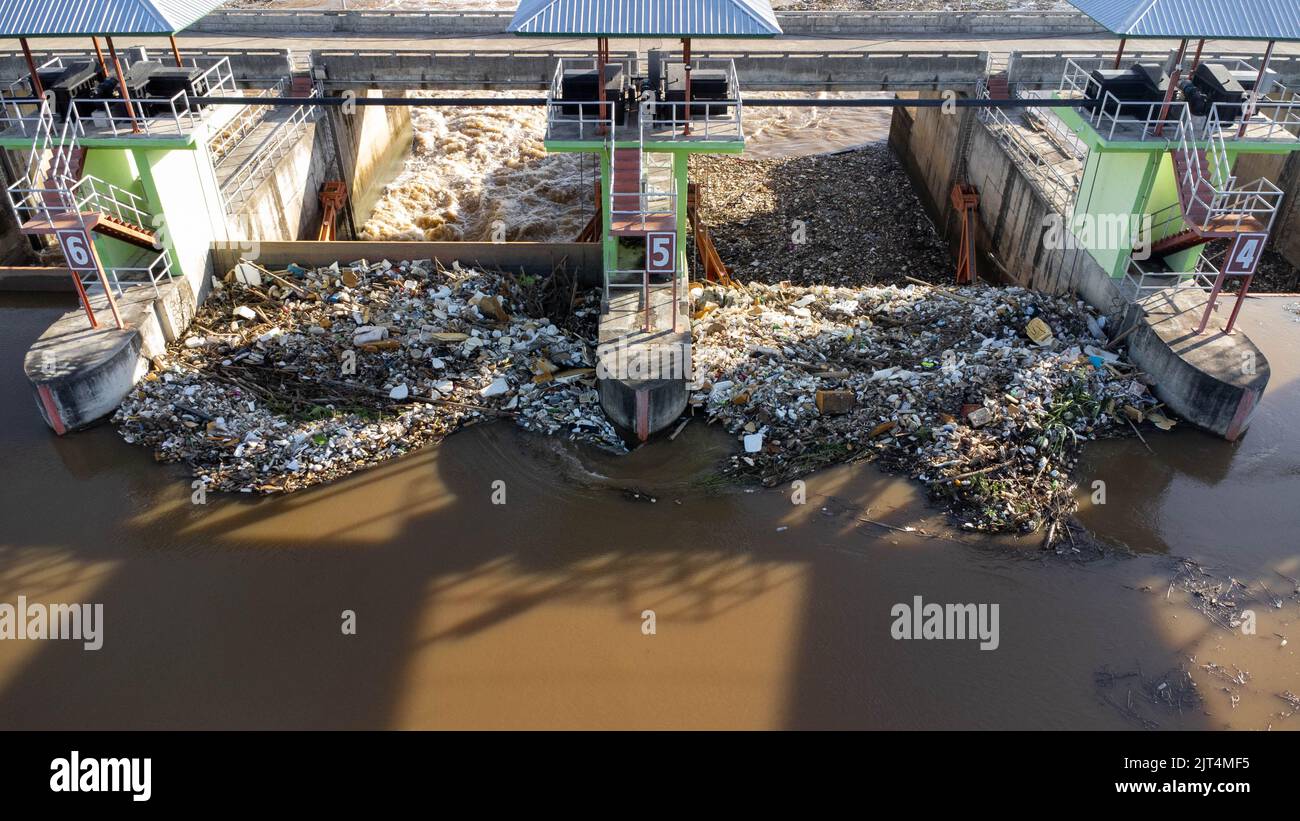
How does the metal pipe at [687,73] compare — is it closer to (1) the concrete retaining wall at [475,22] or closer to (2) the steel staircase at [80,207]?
(2) the steel staircase at [80,207]

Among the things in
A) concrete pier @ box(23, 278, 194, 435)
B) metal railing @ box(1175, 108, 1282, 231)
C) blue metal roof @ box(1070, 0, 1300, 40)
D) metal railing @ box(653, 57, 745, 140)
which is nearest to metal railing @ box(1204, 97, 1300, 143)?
metal railing @ box(1175, 108, 1282, 231)

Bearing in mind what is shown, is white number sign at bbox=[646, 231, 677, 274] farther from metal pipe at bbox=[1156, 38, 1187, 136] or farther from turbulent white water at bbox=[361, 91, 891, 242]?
turbulent white water at bbox=[361, 91, 891, 242]

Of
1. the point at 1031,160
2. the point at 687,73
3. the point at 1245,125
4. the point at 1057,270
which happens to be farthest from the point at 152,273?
the point at 1245,125

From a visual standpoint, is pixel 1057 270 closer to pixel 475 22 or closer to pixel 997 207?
pixel 997 207

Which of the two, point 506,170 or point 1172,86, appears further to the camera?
point 506,170

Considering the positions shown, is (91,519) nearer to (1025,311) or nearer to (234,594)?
(234,594)

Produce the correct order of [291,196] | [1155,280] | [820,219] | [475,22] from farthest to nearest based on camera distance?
1. [475,22]
2. [820,219]
3. [291,196]
4. [1155,280]
